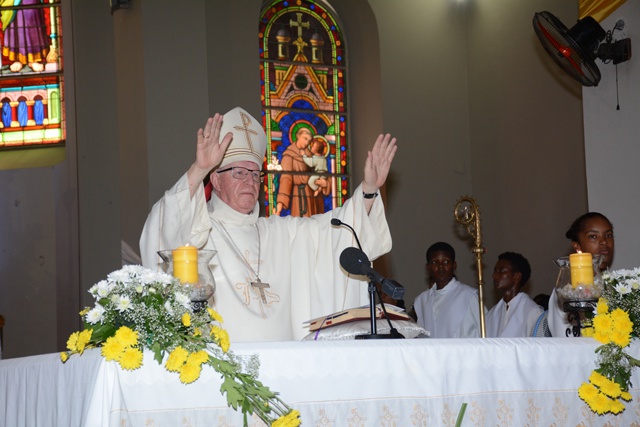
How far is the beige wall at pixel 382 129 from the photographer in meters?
8.46

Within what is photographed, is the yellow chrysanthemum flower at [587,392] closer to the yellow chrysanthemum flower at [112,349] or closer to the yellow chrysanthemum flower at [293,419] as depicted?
the yellow chrysanthemum flower at [293,419]

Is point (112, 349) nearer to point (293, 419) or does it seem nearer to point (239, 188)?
point (293, 419)

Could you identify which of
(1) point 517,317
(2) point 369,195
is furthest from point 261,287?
(1) point 517,317

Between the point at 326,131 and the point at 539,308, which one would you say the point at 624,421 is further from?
the point at 326,131

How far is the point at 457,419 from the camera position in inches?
121

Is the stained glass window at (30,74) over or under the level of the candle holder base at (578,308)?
over

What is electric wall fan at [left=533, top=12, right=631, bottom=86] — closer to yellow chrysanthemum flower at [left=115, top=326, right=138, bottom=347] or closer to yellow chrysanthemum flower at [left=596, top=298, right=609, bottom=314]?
yellow chrysanthemum flower at [left=596, top=298, right=609, bottom=314]

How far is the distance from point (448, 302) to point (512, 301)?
1.03 metres

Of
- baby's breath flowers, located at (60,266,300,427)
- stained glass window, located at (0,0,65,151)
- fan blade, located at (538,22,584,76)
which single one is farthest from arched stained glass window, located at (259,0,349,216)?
baby's breath flowers, located at (60,266,300,427)

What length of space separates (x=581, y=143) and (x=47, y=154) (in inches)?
208

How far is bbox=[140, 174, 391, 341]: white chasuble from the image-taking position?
14.8ft

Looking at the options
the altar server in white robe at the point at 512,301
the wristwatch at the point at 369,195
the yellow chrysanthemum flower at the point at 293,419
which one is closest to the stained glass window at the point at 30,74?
the altar server in white robe at the point at 512,301

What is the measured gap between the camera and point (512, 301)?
24.5 ft

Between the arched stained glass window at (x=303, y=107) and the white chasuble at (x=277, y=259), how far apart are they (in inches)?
183
